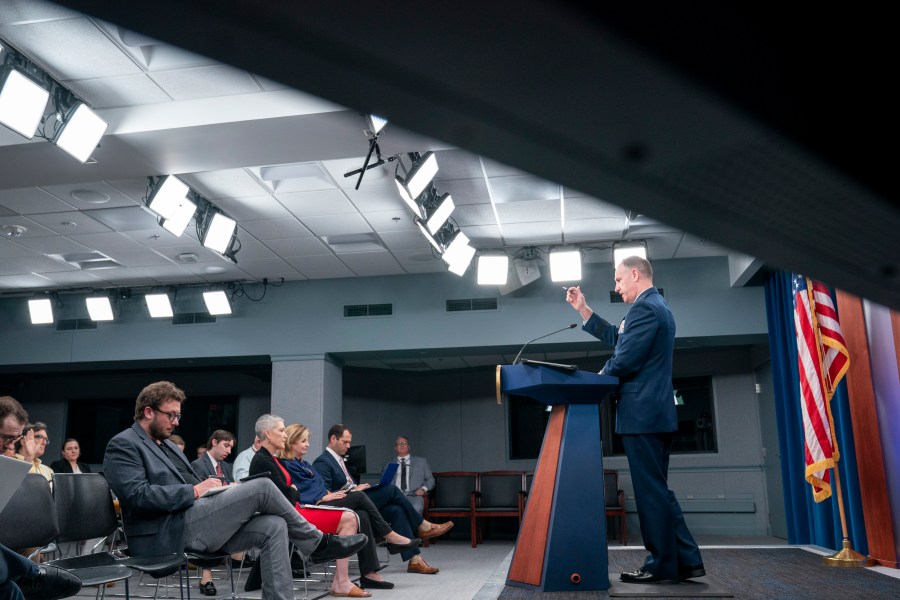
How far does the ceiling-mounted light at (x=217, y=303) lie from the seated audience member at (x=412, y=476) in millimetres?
2563

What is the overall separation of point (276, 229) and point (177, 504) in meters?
4.25

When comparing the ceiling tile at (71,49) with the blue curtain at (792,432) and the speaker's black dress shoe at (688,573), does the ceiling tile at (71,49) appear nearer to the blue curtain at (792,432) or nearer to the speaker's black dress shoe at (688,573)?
the speaker's black dress shoe at (688,573)

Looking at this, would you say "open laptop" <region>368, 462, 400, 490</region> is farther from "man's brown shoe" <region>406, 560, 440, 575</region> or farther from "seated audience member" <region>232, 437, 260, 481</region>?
"seated audience member" <region>232, 437, 260, 481</region>

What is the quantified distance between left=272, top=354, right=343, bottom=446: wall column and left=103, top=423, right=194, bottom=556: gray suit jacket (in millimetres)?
5109

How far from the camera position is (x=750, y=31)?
51cm

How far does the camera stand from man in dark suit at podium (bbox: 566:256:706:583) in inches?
118

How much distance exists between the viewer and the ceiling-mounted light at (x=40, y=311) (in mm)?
8922

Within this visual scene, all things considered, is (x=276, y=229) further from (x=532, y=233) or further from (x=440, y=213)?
(x=532, y=233)

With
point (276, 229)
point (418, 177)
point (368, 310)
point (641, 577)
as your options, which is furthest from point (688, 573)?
point (368, 310)

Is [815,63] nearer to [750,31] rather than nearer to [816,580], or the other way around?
[750,31]

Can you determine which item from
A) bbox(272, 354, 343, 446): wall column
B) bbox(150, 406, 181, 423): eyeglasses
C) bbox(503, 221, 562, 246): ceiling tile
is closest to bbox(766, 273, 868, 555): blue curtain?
bbox(503, 221, 562, 246): ceiling tile

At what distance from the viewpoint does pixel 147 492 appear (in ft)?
10.1

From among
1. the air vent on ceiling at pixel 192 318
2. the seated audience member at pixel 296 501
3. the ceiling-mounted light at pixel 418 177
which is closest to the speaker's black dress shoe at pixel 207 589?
the seated audience member at pixel 296 501

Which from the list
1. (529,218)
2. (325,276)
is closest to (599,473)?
(529,218)
